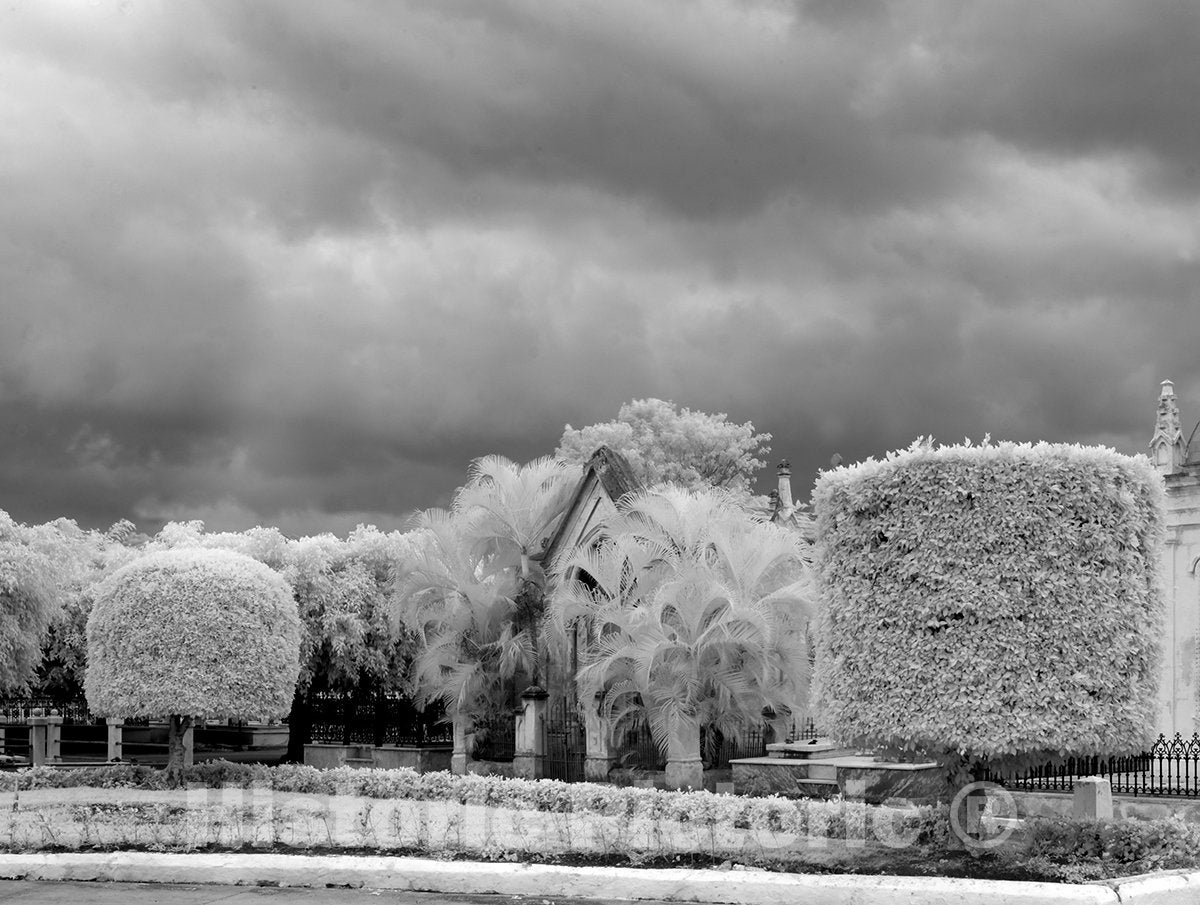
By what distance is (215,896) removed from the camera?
13.8 metres

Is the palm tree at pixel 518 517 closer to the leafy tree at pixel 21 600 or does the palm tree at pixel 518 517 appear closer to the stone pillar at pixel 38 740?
the leafy tree at pixel 21 600

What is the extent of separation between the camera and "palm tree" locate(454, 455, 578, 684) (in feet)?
92.3

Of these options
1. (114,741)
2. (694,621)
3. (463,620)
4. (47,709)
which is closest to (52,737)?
(114,741)

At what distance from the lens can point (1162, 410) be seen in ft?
117

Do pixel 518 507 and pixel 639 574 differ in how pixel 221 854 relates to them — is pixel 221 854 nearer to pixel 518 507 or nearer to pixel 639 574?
pixel 639 574

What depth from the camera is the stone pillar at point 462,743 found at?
28172 mm

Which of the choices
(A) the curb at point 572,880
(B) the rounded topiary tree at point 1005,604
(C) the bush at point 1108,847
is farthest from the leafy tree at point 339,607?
(C) the bush at point 1108,847

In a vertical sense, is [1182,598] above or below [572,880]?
above

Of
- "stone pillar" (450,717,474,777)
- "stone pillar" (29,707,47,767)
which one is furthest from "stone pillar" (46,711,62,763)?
"stone pillar" (450,717,474,777)

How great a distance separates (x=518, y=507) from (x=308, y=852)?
1368cm

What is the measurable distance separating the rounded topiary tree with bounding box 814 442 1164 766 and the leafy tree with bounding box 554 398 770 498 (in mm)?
39293

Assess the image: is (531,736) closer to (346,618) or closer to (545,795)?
(545,795)

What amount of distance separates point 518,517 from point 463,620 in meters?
2.42

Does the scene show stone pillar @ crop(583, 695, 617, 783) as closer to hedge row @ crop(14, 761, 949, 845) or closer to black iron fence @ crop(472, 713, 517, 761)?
black iron fence @ crop(472, 713, 517, 761)
